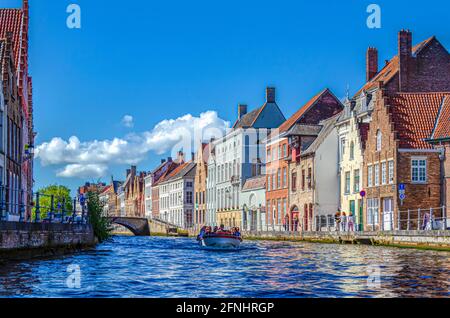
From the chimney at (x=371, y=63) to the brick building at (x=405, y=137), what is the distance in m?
6.88

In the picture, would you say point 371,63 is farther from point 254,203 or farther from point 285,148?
point 254,203

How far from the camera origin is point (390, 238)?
4438 centimetres

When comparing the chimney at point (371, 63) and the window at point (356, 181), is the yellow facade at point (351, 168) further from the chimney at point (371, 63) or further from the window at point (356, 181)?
the chimney at point (371, 63)

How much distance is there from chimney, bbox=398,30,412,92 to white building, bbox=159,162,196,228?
56.4 metres

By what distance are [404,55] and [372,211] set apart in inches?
477

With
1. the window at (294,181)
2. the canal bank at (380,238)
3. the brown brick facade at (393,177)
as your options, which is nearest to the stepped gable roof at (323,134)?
the window at (294,181)

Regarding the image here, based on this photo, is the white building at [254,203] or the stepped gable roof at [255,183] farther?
the stepped gable roof at [255,183]

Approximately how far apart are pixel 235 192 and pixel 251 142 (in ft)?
21.2

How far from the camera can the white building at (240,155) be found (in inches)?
3583

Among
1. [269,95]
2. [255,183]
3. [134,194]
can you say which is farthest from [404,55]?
[134,194]

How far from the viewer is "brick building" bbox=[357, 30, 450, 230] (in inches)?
1981

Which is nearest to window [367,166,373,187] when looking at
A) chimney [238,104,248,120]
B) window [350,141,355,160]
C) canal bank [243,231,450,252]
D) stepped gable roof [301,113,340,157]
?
window [350,141,355,160]

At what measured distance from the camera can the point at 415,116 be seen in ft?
172

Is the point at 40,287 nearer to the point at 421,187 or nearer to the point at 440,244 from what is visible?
the point at 440,244
